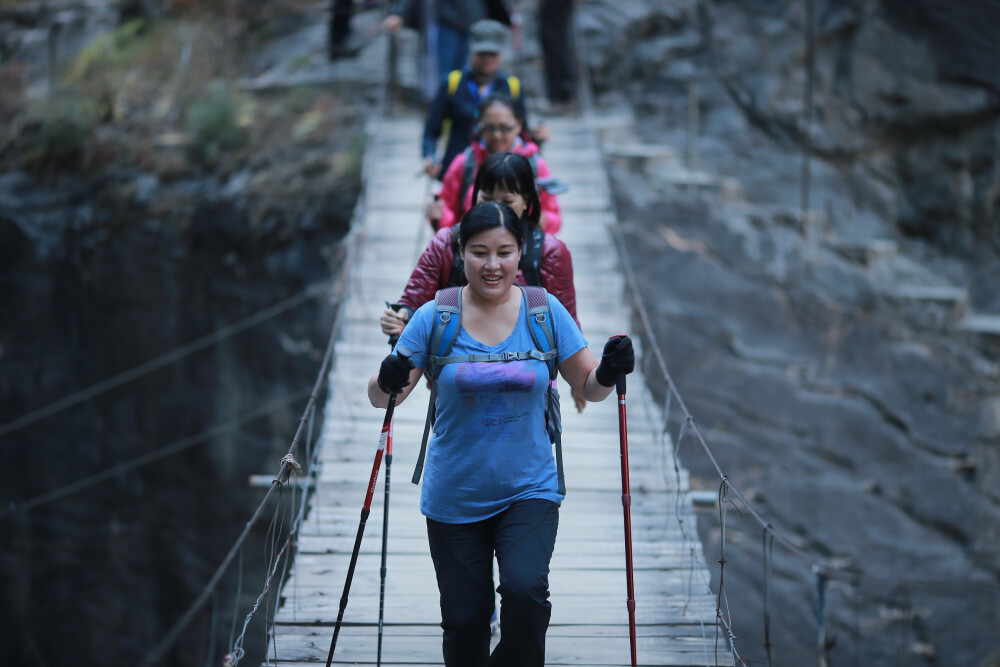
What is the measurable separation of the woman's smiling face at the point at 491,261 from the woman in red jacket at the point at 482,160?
5.47 ft

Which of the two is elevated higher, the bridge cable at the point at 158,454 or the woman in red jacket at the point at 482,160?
the woman in red jacket at the point at 482,160

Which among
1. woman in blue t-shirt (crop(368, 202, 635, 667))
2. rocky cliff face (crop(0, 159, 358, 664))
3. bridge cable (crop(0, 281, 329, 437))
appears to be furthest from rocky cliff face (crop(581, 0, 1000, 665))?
woman in blue t-shirt (crop(368, 202, 635, 667))

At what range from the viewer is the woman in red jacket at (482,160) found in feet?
14.8

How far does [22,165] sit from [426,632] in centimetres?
957

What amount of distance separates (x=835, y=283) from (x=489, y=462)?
719 centimetres

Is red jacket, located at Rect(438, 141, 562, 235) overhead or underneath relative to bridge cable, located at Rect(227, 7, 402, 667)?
overhead

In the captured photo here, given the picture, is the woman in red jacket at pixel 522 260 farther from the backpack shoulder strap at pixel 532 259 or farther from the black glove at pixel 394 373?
the black glove at pixel 394 373

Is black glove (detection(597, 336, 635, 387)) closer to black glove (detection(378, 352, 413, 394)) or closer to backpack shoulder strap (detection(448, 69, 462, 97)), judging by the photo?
black glove (detection(378, 352, 413, 394))

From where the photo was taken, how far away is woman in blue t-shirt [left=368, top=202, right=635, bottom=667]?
8.84ft

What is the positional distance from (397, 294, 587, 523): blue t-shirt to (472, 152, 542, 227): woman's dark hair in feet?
2.98

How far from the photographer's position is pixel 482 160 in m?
4.70

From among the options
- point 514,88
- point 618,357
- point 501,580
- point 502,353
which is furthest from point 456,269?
point 514,88

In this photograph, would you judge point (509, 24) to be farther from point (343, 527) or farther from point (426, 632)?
point (426, 632)

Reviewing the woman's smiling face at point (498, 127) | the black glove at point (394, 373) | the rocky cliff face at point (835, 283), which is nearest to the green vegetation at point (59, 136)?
the rocky cliff face at point (835, 283)
